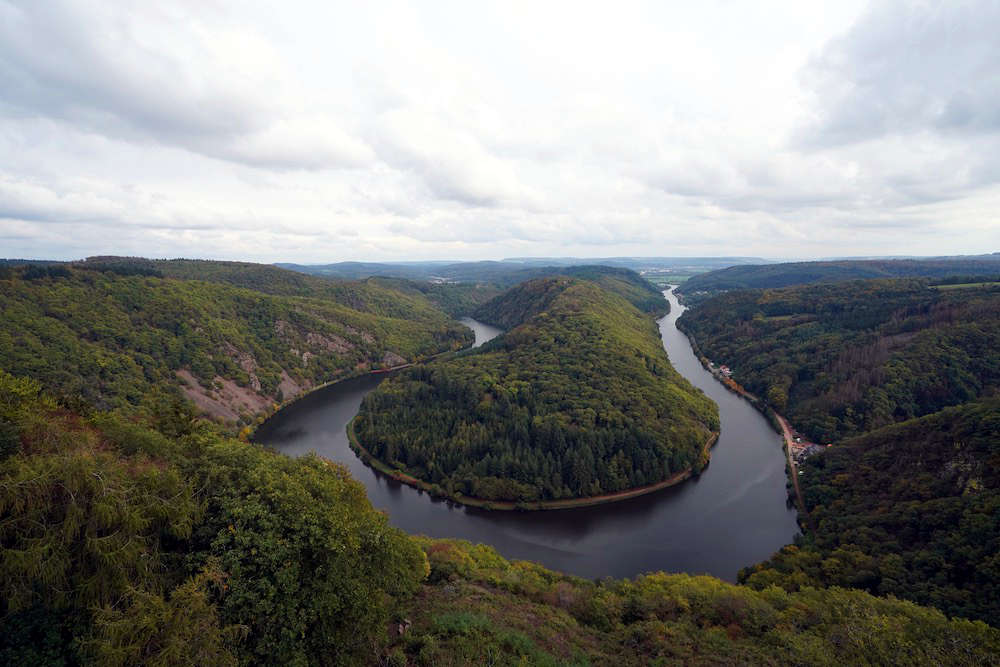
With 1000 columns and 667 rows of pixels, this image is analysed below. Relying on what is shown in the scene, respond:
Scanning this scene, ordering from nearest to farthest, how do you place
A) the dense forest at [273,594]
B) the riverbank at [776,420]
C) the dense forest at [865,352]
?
the dense forest at [273,594] → the riverbank at [776,420] → the dense forest at [865,352]

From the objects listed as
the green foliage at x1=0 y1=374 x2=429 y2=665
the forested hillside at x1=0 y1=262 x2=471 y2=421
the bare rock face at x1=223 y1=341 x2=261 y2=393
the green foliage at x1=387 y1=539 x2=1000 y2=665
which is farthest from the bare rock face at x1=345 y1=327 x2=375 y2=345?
the green foliage at x1=0 y1=374 x2=429 y2=665

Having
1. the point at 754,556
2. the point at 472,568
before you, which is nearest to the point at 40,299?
the point at 472,568

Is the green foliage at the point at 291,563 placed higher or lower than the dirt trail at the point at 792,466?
higher

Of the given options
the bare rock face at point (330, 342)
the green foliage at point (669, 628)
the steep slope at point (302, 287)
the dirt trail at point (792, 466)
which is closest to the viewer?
the green foliage at point (669, 628)

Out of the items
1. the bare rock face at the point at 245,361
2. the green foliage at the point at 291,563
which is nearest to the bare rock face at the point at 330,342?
the bare rock face at the point at 245,361

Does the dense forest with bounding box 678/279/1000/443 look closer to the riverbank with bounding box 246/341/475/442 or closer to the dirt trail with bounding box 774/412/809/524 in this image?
the dirt trail with bounding box 774/412/809/524

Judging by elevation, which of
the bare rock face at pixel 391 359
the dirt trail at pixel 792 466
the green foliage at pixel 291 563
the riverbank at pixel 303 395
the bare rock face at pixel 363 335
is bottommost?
the dirt trail at pixel 792 466

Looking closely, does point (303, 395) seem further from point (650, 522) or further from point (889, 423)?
point (889, 423)

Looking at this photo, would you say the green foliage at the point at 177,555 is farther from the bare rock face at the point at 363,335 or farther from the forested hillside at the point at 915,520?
the bare rock face at the point at 363,335

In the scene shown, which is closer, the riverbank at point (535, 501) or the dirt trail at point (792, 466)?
the dirt trail at point (792, 466)
